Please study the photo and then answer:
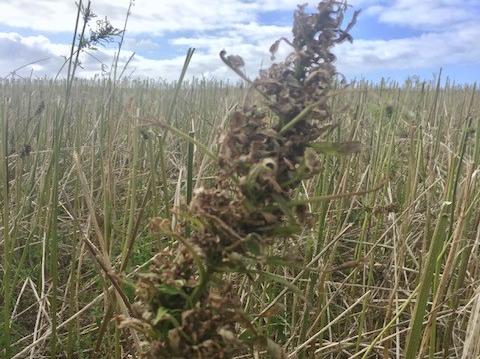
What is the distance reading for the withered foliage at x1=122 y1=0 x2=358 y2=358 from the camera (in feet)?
1.50

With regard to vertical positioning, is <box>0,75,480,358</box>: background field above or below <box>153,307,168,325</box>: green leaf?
below

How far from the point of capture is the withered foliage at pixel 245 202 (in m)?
0.46

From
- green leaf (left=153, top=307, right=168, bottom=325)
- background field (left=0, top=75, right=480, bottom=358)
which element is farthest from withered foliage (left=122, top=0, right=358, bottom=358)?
background field (left=0, top=75, right=480, bottom=358)

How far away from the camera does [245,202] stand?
0.46 meters

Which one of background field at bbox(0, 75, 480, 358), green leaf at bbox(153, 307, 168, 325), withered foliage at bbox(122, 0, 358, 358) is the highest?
withered foliage at bbox(122, 0, 358, 358)

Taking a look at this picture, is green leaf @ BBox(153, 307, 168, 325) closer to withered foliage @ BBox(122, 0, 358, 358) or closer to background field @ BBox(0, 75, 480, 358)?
withered foliage @ BBox(122, 0, 358, 358)

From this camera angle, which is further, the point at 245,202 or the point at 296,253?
the point at 296,253

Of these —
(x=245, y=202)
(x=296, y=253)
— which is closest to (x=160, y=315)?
(x=245, y=202)

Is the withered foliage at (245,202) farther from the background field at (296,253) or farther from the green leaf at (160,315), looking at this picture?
the background field at (296,253)

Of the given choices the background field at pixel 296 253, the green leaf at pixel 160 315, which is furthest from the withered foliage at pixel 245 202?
the background field at pixel 296 253

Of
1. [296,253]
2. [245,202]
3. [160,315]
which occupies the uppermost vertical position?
[245,202]

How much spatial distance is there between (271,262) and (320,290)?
855 mm

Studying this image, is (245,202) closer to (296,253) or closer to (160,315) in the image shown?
(160,315)

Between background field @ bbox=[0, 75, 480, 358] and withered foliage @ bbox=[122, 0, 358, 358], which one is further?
background field @ bbox=[0, 75, 480, 358]
